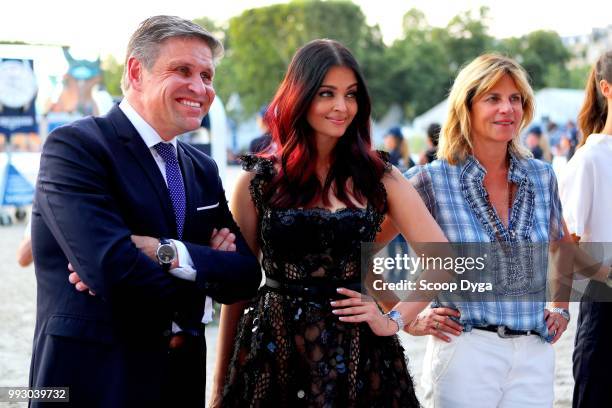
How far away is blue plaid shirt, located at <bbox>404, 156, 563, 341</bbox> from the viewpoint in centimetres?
302

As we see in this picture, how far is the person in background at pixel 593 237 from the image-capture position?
3479 millimetres

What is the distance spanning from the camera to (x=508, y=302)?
9.93ft

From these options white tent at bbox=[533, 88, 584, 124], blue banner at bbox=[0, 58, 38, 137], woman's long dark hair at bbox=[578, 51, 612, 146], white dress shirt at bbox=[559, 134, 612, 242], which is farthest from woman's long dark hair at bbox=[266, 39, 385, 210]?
white tent at bbox=[533, 88, 584, 124]

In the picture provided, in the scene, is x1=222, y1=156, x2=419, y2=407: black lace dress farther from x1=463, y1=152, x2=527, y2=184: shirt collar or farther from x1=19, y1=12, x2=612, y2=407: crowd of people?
x1=463, y1=152, x2=527, y2=184: shirt collar

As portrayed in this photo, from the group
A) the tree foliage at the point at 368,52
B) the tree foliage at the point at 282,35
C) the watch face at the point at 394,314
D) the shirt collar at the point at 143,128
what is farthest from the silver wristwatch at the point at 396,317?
the tree foliage at the point at 282,35

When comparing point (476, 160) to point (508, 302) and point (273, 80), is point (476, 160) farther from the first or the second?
point (273, 80)

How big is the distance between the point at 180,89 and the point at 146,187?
1.19 feet

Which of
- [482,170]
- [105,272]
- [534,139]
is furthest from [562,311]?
[534,139]

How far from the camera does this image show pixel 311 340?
8.80 feet

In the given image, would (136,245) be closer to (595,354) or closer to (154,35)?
(154,35)

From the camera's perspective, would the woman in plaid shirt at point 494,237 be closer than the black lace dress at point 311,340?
No

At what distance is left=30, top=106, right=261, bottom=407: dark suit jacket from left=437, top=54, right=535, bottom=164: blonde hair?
131 cm

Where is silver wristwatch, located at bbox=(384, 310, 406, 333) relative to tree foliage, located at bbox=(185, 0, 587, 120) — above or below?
below

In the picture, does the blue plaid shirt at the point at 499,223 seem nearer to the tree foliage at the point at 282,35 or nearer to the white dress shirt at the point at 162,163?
the white dress shirt at the point at 162,163
